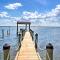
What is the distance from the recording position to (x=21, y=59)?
10750 millimetres

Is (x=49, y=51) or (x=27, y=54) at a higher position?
(x=49, y=51)

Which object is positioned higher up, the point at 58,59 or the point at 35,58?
the point at 35,58

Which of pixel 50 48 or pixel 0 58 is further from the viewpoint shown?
pixel 0 58

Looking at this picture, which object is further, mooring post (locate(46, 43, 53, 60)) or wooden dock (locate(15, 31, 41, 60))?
wooden dock (locate(15, 31, 41, 60))

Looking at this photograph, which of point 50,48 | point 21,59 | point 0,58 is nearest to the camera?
point 50,48

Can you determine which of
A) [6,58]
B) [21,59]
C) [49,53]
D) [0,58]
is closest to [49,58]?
[49,53]

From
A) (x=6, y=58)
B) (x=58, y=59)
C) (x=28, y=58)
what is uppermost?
(x=6, y=58)

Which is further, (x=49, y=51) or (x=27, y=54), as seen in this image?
(x=27, y=54)

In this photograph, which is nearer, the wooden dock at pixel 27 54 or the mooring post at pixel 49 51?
the mooring post at pixel 49 51

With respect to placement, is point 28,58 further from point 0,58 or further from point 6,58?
point 0,58

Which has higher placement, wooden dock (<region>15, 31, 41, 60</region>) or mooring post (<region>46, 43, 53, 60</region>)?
mooring post (<region>46, 43, 53, 60</region>)

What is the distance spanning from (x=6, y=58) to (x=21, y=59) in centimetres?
413

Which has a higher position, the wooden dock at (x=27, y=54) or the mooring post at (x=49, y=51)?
the mooring post at (x=49, y=51)

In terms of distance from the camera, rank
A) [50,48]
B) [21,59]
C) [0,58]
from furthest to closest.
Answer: [0,58] → [21,59] → [50,48]
